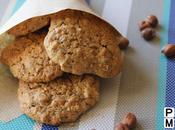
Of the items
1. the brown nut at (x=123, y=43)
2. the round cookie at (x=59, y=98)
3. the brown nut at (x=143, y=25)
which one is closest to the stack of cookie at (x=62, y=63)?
the round cookie at (x=59, y=98)

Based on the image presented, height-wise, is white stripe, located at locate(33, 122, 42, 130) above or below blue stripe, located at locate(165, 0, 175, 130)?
below

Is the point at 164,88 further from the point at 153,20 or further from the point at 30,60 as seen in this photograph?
the point at 30,60

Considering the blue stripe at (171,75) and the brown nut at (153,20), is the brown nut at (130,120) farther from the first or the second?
the brown nut at (153,20)

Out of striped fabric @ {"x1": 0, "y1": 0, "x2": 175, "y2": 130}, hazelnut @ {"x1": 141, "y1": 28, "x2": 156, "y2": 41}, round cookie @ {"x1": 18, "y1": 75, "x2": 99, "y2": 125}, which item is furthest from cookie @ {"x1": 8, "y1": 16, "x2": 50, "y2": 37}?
hazelnut @ {"x1": 141, "y1": 28, "x2": 156, "y2": 41}

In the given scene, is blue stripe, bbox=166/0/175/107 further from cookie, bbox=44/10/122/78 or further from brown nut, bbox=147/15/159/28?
cookie, bbox=44/10/122/78

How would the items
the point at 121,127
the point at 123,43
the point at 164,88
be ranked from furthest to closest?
1. the point at 123,43
2. the point at 164,88
3. the point at 121,127

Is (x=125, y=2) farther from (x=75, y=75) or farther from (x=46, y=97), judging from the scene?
(x=46, y=97)

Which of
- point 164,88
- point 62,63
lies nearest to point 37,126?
point 62,63
